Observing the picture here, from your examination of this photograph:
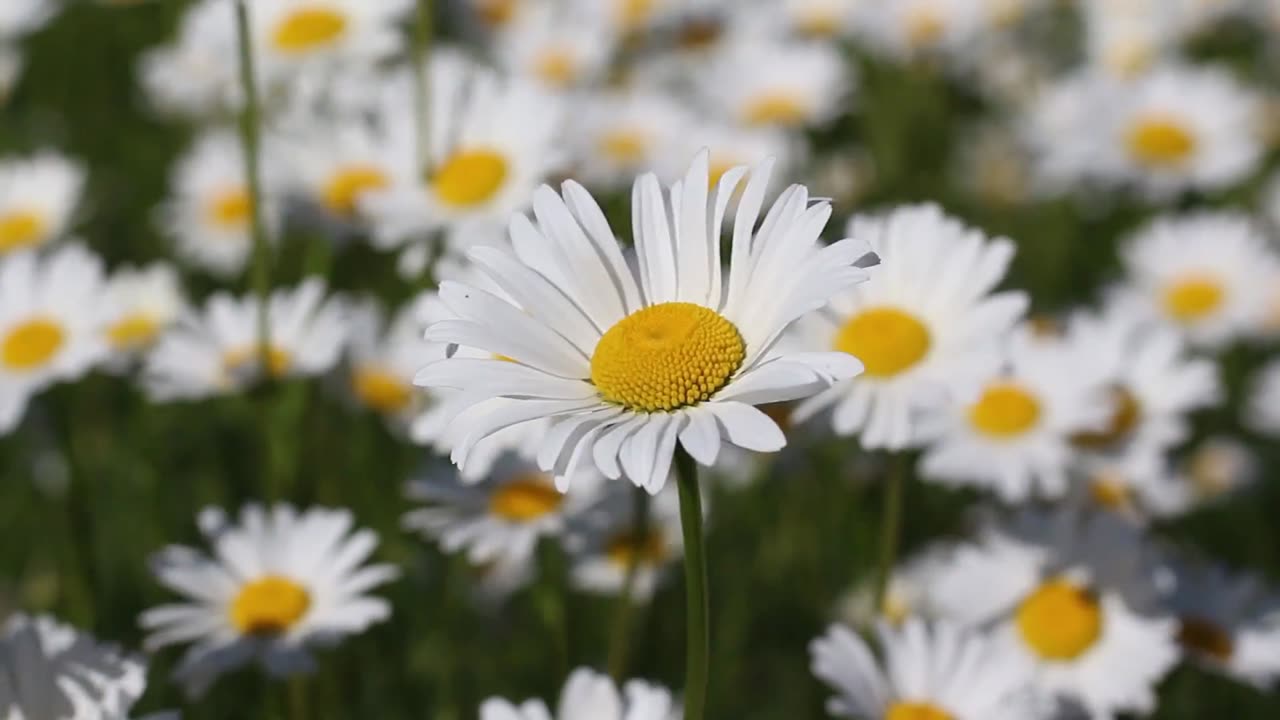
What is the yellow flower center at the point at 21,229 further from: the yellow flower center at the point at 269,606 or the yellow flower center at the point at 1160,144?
the yellow flower center at the point at 1160,144

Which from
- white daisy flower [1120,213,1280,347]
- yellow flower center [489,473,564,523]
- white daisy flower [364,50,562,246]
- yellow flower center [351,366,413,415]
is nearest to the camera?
yellow flower center [489,473,564,523]

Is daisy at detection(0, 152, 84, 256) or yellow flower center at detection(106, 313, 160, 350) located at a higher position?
daisy at detection(0, 152, 84, 256)

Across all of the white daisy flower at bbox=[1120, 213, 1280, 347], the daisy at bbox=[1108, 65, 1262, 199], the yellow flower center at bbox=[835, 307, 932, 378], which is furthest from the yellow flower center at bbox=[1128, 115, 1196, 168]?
the yellow flower center at bbox=[835, 307, 932, 378]

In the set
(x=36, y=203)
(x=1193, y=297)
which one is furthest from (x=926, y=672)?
(x=36, y=203)

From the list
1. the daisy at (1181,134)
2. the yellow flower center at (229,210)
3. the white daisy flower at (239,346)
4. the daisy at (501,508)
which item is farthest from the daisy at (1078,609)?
the yellow flower center at (229,210)

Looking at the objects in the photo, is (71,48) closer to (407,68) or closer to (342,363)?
(407,68)

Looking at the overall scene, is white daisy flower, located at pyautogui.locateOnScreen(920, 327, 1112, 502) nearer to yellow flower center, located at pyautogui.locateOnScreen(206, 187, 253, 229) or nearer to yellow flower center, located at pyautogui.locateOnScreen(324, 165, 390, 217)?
yellow flower center, located at pyautogui.locateOnScreen(324, 165, 390, 217)

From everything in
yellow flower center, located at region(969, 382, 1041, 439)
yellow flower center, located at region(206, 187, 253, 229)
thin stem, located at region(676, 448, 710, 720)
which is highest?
yellow flower center, located at region(206, 187, 253, 229)

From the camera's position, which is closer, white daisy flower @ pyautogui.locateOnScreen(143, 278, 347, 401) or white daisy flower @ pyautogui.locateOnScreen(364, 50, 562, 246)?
white daisy flower @ pyautogui.locateOnScreen(143, 278, 347, 401)
